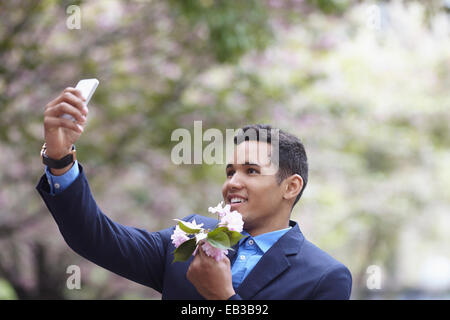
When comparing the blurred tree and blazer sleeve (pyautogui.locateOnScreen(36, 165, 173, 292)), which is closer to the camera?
blazer sleeve (pyautogui.locateOnScreen(36, 165, 173, 292))

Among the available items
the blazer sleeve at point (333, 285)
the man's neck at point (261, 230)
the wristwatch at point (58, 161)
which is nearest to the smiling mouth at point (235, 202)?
the man's neck at point (261, 230)

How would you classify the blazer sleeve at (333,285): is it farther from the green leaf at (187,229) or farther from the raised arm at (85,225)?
the raised arm at (85,225)

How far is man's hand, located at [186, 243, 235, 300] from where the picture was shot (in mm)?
1884

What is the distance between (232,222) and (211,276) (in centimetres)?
19

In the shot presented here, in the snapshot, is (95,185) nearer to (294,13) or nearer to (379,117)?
(294,13)

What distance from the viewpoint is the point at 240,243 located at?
223cm

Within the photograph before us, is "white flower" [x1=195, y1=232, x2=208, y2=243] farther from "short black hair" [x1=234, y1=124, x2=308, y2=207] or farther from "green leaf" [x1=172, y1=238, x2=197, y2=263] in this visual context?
"short black hair" [x1=234, y1=124, x2=308, y2=207]

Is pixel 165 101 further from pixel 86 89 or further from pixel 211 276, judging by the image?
pixel 211 276

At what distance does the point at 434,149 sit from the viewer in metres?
13.5

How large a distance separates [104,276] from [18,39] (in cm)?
631

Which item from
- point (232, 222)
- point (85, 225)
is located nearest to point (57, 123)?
point (85, 225)

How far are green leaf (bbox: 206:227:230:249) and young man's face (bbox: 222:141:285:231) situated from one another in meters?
0.27

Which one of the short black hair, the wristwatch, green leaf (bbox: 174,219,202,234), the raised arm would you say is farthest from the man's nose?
the wristwatch

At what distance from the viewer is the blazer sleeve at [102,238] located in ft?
6.30
